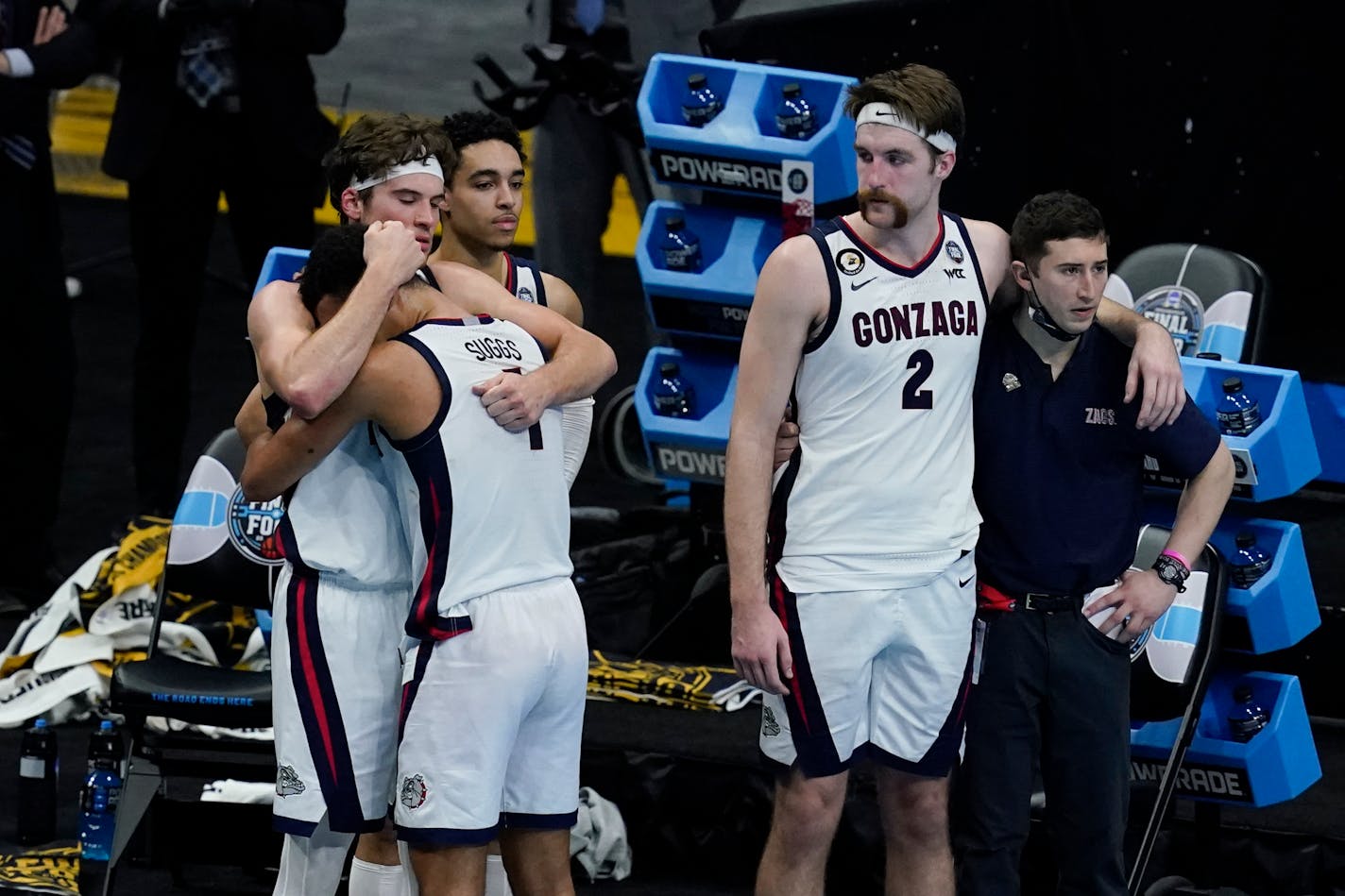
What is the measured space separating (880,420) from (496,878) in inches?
46.1

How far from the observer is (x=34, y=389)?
7113mm

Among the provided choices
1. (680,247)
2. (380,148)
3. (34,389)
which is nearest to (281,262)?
(680,247)

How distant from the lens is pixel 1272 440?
16.0 ft

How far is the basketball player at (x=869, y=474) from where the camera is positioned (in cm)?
409

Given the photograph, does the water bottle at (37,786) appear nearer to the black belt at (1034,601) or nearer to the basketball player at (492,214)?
the basketball player at (492,214)

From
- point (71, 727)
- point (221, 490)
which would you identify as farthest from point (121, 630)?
point (221, 490)

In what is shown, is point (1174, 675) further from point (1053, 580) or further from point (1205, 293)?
point (1205, 293)

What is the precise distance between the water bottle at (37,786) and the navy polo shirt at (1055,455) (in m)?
2.52

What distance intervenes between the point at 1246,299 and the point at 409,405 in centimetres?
307

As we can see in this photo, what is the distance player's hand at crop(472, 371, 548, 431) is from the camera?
3773 mm

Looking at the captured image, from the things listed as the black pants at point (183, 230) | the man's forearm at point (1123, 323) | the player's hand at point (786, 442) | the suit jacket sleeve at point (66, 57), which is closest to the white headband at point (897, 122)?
the man's forearm at point (1123, 323)

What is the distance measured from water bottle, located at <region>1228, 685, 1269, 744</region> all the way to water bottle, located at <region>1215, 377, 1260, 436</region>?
66 centimetres

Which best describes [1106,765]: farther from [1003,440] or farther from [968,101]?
[968,101]

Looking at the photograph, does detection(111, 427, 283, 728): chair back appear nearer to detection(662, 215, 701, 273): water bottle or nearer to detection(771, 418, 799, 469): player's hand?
detection(662, 215, 701, 273): water bottle
